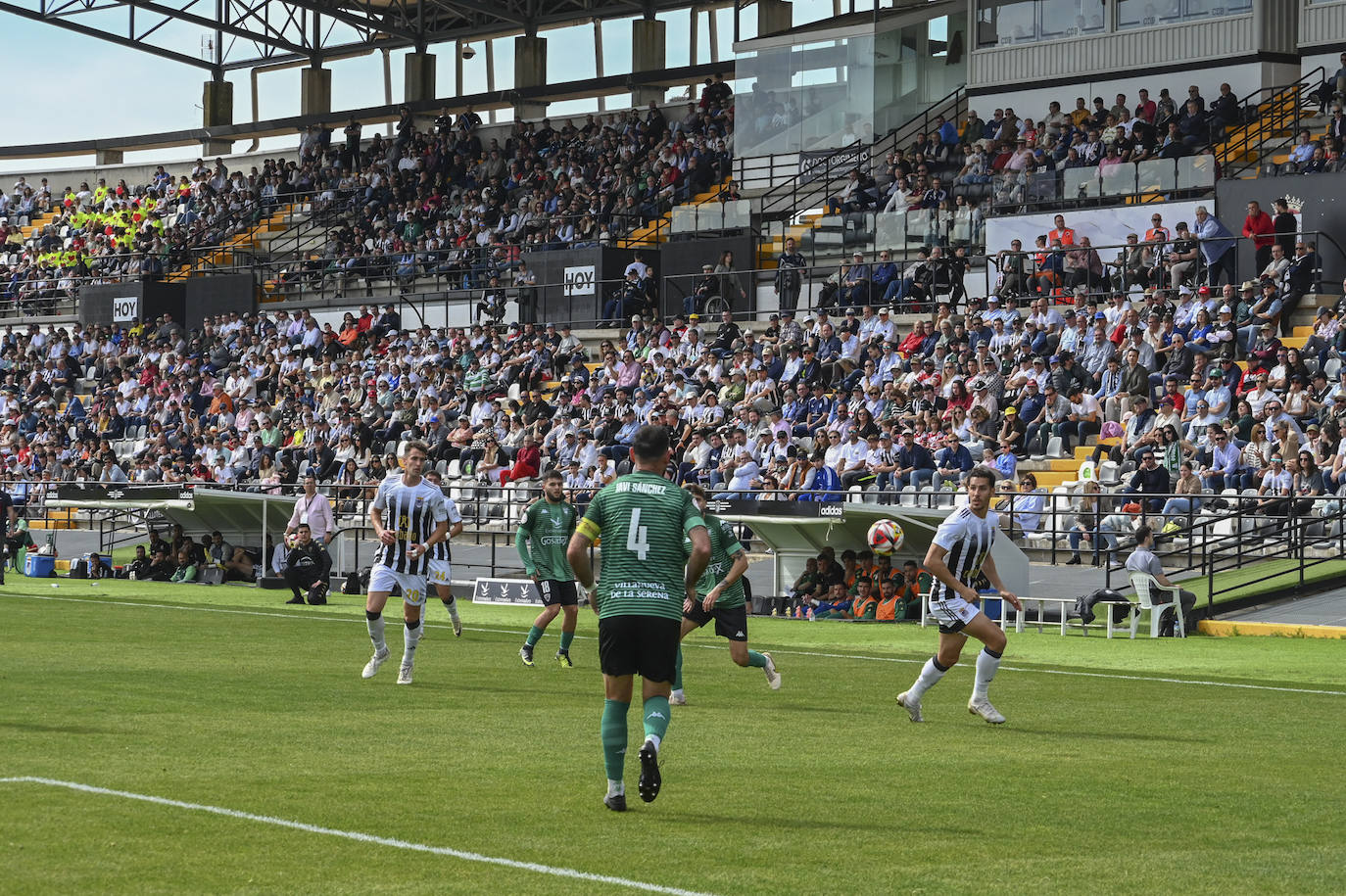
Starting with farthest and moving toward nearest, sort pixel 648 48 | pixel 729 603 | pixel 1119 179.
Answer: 1. pixel 648 48
2. pixel 1119 179
3. pixel 729 603

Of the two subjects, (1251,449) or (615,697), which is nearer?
(615,697)

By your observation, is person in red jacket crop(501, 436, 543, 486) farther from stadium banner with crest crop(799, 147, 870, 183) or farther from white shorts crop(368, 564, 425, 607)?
white shorts crop(368, 564, 425, 607)

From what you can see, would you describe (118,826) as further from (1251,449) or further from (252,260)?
(252,260)

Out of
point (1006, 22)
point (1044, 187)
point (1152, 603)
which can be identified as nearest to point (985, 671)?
point (1152, 603)

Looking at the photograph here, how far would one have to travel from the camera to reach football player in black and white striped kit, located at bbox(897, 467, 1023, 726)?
12.9 metres

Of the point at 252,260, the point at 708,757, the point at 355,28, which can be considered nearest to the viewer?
the point at 708,757

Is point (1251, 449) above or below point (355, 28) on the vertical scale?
below

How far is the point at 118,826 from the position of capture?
8.26 m

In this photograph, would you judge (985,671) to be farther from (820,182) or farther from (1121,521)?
(820,182)

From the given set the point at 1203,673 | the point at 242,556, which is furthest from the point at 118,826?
the point at 242,556

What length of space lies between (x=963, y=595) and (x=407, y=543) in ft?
17.5

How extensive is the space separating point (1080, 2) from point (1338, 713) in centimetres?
2743

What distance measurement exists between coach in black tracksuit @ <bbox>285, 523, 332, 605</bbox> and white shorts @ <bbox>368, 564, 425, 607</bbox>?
1142 cm

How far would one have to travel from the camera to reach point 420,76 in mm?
58688
